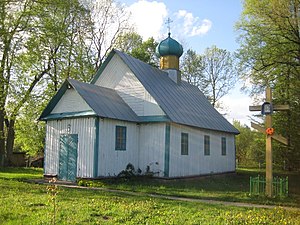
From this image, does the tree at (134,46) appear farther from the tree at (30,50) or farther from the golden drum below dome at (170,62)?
the golden drum below dome at (170,62)

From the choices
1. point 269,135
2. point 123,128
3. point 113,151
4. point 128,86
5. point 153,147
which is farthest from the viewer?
point 128,86

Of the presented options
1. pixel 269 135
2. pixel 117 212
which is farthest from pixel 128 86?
pixel 117 212

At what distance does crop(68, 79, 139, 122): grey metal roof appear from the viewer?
1650 cm

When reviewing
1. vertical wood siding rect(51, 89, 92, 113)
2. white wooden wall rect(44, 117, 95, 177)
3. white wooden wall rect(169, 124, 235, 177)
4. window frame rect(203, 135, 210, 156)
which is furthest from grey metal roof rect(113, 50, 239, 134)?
white wooden wall rect(44, 117, 95, 177)

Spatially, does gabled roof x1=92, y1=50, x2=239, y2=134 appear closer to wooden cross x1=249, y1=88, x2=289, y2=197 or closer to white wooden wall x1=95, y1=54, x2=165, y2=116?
white wooden wall x1=95, y1=54, x2=165, y2=116

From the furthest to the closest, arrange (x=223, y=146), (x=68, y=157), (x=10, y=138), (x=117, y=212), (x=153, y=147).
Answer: (x=10, y=138)
(x=223, y=146)
(x=153, y=147)
(x=68, y=157)
(x=117, y=212)

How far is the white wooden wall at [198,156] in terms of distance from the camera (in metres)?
18.3

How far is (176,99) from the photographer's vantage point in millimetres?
20859

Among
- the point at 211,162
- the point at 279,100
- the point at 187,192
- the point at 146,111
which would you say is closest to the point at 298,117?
the point at 279,100

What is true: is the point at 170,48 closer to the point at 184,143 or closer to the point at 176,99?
the point at 176,99

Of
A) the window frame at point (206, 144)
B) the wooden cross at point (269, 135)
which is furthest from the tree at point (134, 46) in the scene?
the wooden cross at point (269, 135)

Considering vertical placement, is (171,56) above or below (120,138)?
above

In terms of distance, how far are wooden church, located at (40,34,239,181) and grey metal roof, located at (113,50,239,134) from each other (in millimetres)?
75

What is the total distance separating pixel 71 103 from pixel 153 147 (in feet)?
15.0
